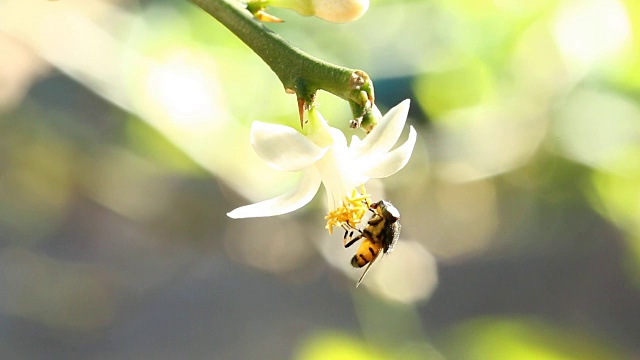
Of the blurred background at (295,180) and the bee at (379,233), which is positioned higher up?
the blurred background at (295,180)

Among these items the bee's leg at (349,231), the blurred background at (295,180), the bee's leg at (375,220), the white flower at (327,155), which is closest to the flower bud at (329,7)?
the white flower at (327,155)

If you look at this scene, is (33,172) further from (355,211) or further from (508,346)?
(355,211)

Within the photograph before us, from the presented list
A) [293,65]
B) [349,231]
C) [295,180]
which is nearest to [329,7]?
[293,65]

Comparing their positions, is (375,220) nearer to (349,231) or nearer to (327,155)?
(349,231)

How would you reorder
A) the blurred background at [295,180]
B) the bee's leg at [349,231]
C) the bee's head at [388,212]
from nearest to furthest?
the bee's leg at [349,231] < the bee's head at [388,212] < the blurred background at [295,180]

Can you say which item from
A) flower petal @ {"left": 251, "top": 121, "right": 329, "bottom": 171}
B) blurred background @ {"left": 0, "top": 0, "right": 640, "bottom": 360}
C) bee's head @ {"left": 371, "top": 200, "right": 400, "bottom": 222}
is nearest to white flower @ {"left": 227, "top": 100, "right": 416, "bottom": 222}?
flower petal @ {"left": 251, "top": 121, "right": 329, "bottom": 171}

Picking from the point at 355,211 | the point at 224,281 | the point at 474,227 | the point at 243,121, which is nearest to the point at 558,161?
the point at 474,227

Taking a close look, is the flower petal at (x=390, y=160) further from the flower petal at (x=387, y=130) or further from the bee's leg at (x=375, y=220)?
the bee's leg at (x=375, y=220)
